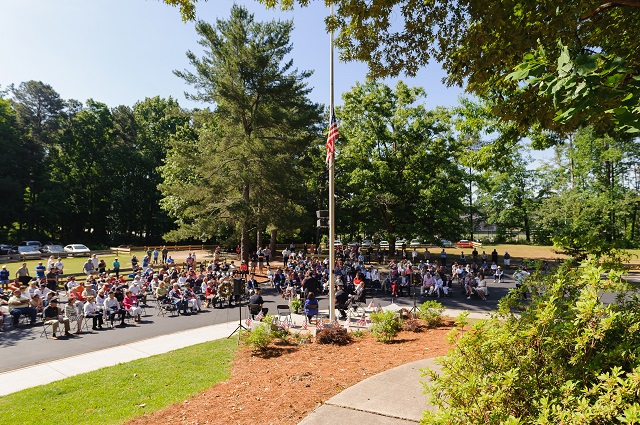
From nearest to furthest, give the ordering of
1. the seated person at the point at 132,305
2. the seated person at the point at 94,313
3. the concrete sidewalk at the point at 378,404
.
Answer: the concrete sidewalk at the point at 378,404
the seated person at the point at 94,313
the seated person at the point at 132,305

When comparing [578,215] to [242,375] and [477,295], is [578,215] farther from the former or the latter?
[242,375]

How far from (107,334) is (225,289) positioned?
5702 millimetres

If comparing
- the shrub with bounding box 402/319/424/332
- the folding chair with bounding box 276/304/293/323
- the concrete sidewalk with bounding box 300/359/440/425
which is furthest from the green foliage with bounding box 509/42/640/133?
the folding chair with bounding box 276/304/293/323

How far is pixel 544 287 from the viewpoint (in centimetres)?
588

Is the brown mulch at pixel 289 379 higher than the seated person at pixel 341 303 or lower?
lower

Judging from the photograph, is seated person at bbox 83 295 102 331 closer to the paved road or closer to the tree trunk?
the paved road

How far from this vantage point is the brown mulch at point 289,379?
662 cm

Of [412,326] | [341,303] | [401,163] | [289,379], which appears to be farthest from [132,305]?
[401,163]

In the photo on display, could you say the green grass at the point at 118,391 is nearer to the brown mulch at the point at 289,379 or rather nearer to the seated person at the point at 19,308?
the brown mulch at the point at 289,379

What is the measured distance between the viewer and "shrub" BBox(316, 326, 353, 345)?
10.9m

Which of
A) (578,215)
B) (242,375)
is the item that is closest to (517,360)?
(242,375)

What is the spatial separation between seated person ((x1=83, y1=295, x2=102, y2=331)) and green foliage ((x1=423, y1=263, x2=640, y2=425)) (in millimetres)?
14376

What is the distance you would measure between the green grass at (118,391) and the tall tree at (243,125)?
1598cm

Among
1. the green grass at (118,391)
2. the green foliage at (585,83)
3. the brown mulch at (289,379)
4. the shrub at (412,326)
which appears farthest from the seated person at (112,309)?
the green foliage at (585,83)
